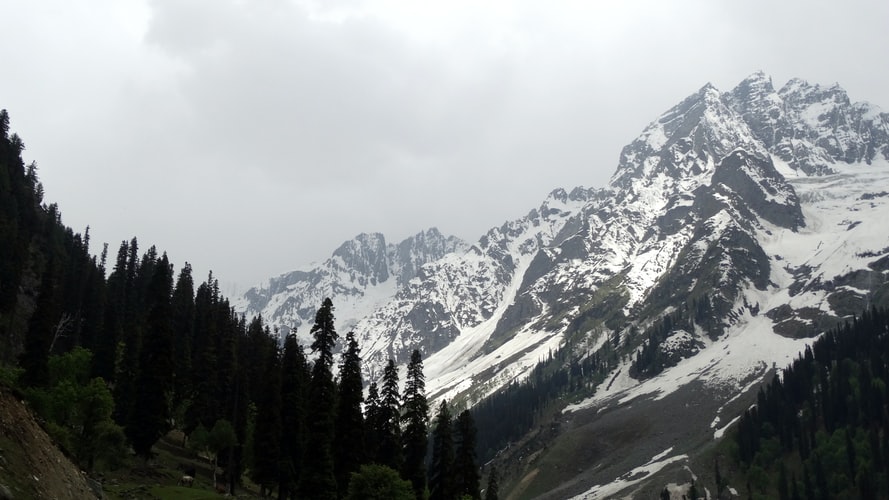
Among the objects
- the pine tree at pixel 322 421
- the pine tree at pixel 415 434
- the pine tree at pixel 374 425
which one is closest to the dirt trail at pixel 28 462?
the pine tree at pixel 322 421

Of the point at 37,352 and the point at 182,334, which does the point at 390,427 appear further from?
the point at 182,334

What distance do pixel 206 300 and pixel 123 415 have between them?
196 feet

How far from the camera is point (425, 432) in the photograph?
78.7m

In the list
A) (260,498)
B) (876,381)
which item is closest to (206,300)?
(260,498)

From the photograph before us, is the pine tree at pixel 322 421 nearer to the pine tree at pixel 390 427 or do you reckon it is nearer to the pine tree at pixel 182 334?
the pine tree at pixel 390 427

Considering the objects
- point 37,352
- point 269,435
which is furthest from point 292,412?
point 37,352

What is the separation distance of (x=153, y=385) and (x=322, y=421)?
66.2ft

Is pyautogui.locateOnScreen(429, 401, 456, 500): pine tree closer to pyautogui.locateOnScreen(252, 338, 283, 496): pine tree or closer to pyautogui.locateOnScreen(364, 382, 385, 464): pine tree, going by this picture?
pyautogui.locateOnScreen(364, 382, 385, 464): pine tree

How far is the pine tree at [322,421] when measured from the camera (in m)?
67.1

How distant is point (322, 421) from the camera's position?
68.8m

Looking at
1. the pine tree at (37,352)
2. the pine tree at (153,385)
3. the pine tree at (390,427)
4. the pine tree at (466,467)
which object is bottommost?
the pine tree at (466,467)

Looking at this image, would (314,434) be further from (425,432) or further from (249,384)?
(249,384)

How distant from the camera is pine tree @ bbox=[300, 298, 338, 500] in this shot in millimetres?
67062

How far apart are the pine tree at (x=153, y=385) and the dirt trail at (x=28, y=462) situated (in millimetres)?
34974
